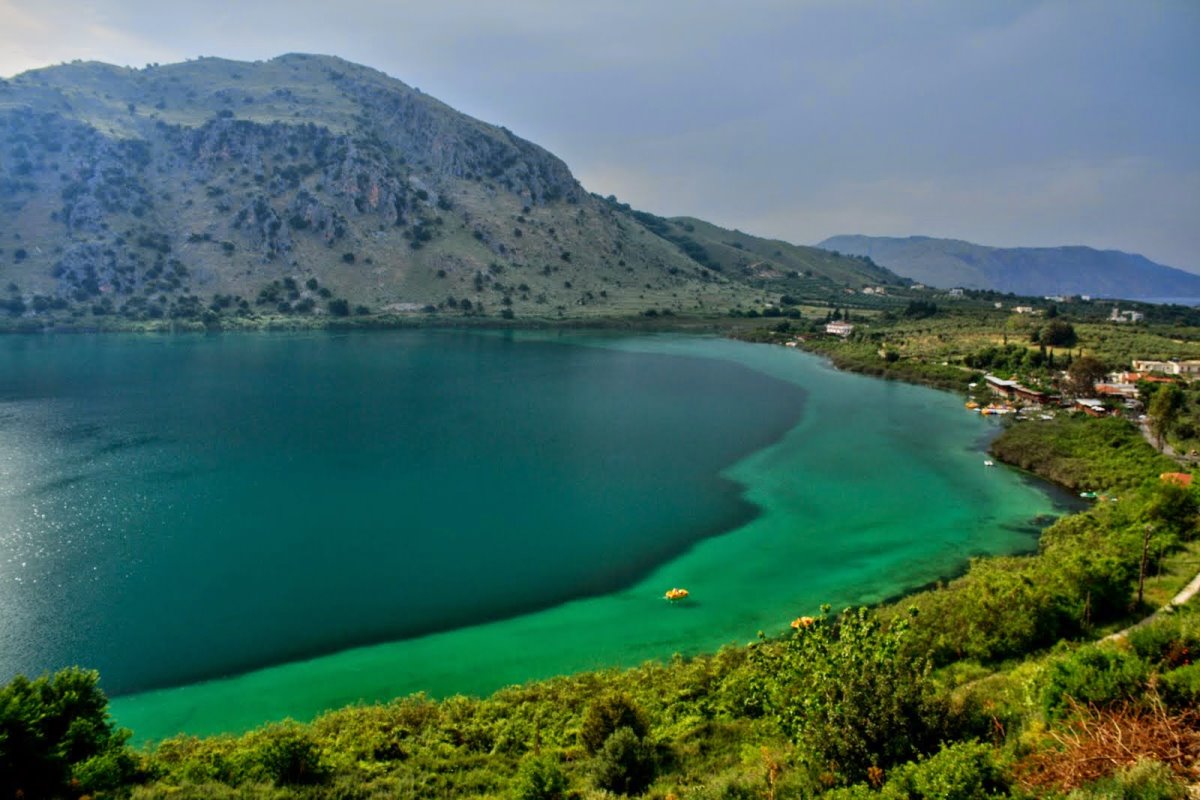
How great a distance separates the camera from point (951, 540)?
3647 cm

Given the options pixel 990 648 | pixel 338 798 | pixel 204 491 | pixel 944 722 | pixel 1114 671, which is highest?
pixel 1114 671

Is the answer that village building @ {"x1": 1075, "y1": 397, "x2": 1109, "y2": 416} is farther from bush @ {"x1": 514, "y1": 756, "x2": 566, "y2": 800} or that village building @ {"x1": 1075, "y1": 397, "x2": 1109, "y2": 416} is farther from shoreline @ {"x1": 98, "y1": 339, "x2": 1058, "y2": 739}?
bush @ {"x1": 514, "y1": 756, "x2": 566, "y2": 800}

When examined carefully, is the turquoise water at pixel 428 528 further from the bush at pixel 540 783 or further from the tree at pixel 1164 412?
the tree at pixel 1164 412

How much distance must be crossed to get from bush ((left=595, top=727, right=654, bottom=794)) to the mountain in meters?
142

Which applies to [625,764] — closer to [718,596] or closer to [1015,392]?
[718,596]

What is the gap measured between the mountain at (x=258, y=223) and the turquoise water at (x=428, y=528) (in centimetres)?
8048

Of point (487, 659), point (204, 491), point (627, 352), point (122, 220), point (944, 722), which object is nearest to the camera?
point (944, 722)

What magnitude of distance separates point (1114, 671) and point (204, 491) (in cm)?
4441

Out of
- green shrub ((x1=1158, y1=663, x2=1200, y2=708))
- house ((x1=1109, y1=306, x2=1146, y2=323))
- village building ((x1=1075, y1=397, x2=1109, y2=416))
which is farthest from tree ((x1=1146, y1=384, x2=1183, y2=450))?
house ((x1=1109, y1=306, x2=1146, y2=323))

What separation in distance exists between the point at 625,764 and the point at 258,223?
175 metres

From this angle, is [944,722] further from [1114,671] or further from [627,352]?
[627,352]

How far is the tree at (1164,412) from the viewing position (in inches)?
1908

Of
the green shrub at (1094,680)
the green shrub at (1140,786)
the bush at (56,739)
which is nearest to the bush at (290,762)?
the bush at (56,739)

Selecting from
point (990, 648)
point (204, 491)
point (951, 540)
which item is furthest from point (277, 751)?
point (951, 540)
